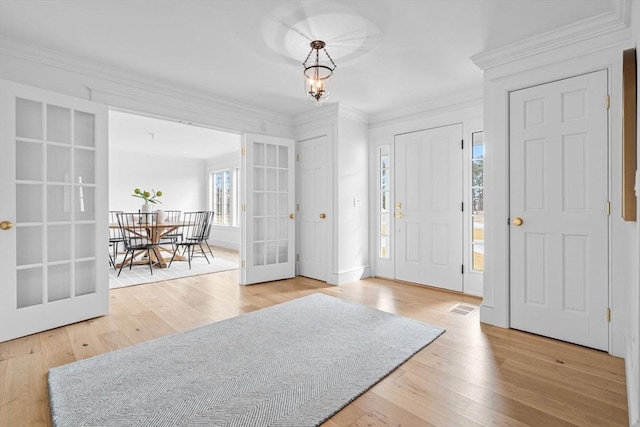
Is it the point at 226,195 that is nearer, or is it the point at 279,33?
the point at 279,33

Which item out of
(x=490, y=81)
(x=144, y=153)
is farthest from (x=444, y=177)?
(x=144, y=153)

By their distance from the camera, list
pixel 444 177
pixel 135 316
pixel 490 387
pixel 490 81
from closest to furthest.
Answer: pixel 490 387, pixel 490 81, pixel 135 316, pixel 444 177

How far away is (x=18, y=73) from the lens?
2641 mm

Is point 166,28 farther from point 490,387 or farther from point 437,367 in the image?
point 490,387

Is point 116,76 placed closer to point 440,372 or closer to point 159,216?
point 159,216

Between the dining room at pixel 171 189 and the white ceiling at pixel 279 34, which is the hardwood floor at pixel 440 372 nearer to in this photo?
the dining room at pixel 171 189

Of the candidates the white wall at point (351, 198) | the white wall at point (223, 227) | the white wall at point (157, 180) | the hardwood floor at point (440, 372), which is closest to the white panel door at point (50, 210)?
the hardwood floor at point (440, 372)

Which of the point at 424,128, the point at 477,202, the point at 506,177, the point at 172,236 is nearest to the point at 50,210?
the point at 172,236

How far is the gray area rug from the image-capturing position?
1.58m

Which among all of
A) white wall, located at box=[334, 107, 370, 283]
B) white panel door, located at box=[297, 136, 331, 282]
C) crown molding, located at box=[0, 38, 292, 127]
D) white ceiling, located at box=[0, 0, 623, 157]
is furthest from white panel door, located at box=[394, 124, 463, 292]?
crown molding, located at box=[0, 38, 292, 127]

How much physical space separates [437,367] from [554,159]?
188 centimetres

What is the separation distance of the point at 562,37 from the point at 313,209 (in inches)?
129

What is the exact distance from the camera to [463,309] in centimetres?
326

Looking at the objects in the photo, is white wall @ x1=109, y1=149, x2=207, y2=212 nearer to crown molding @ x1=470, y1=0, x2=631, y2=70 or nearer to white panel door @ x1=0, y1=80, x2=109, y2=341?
white panel door @ x1=0, y1=80, x2=109, y2=341
